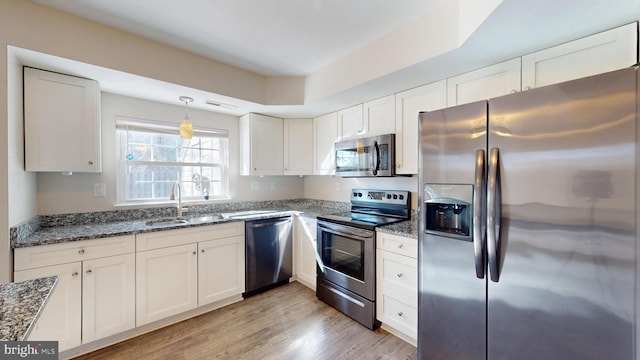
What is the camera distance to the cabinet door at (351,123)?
278 cm

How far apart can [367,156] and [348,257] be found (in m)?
1.05

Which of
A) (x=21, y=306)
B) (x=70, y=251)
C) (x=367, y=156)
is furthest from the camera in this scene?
(x=367, y=156)

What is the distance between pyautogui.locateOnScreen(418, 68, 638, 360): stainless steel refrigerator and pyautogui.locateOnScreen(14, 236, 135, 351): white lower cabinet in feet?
7.88

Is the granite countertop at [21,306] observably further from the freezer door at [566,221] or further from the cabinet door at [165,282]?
the freezer door at [566,221]

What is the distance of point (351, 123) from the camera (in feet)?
9.50

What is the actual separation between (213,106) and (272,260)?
196 cm

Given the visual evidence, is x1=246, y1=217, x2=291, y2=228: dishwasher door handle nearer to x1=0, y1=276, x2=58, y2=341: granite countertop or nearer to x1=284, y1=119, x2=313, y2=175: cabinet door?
x1=284, y1=119, x2=313, y2=175: cabinet door

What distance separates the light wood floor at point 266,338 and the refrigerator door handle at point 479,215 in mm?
1069

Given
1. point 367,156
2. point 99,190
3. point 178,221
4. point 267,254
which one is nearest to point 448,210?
point 367,156

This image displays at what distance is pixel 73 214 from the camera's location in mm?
2289

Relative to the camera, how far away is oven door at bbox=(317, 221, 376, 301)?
2221 mm

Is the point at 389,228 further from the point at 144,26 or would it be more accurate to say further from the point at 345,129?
the point at 144,26

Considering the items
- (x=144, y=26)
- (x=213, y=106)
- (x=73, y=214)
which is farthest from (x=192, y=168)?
(x=144, y=26)

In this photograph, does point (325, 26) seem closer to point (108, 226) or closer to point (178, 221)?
point (178, 221)
